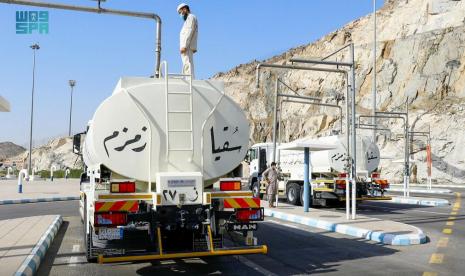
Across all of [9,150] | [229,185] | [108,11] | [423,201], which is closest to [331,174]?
[423,201]

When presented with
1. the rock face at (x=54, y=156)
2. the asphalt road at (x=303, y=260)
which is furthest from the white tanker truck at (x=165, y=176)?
the rock face at (x=54, y=156)

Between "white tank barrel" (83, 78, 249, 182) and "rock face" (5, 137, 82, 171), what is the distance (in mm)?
79425

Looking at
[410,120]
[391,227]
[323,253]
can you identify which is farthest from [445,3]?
[323,253]

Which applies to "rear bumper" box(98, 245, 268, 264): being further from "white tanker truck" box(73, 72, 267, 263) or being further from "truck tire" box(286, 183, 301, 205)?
"truck tire" box(286, 183, 301, 205)

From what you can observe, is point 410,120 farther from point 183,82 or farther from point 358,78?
point 183,82

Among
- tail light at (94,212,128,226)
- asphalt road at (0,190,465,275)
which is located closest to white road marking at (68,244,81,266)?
asphalt road at (0,190,465,275)

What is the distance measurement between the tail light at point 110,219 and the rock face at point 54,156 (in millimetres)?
79920

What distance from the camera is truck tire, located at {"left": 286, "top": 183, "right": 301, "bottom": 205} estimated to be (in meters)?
21.0

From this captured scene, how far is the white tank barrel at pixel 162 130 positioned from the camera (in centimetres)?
768

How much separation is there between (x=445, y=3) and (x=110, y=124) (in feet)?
189

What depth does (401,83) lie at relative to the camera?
53.2 metres

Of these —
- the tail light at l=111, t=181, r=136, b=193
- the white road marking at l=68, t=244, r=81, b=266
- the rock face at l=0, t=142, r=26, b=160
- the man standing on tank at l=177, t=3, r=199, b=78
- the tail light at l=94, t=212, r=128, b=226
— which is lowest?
the white road marking at l=68, t=244, r=81, b=266

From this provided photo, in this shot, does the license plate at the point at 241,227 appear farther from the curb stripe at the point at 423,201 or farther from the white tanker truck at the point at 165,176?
the curb stripe at the point at 423,201

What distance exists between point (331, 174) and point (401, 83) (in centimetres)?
3584
